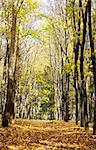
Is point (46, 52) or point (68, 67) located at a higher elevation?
point (46, 52)

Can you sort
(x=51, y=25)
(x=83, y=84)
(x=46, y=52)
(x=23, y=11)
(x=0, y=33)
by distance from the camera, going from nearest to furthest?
(x=83, y=84) → (x=23, y=11) → (x=0, y=33) → (x=51, y=25) → (x=46, y=52)

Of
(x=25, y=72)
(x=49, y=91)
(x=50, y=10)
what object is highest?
(x=50, y=10)

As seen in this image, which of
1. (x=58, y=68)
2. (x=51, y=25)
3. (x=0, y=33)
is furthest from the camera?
(x=58, y=68)

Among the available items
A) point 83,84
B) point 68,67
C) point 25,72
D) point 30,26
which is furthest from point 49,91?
point 83,84

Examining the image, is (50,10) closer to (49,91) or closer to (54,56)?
(54,56)

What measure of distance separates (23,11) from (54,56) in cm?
2125

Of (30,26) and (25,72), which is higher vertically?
(30,26)

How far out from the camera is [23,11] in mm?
21219

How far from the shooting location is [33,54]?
160ft

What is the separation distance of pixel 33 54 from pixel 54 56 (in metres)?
7.22

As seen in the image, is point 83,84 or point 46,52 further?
point 46,52

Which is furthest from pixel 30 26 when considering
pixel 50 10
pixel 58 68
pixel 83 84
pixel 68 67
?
pixel 83 84

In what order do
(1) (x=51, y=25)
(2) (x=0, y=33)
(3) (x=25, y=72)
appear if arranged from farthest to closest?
(3) (x=25, y=72)
(1) (x=51, y=25)
(2) (x=0, y=33)

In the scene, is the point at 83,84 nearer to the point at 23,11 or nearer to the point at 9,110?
the point at 9,110
